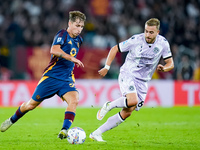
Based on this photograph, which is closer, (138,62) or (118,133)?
(138,62)

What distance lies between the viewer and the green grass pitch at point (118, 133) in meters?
6.54

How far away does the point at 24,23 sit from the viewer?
1686 centimetres

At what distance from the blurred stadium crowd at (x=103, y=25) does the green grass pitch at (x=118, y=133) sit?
4.78m

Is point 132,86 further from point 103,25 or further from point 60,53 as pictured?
point 103,25

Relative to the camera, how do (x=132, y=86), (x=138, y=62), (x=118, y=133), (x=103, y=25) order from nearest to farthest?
(x=132, y=86), (x=138, y=62), (x=118, y=133), (x=103, y=25)

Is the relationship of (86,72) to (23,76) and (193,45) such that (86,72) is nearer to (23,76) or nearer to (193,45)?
(23,76)

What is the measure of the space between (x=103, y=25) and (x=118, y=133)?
10.3 metres

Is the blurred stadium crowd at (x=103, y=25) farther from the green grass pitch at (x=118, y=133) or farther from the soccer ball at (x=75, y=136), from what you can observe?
the soccer ball at (x=75, y=136)

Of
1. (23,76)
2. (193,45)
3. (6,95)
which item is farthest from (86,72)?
(193,45)

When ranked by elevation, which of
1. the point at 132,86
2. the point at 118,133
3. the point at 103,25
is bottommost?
the point at 118,133

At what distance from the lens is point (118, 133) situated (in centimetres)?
827

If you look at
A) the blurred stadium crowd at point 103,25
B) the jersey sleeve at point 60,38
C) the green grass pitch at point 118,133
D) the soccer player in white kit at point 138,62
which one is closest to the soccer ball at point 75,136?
the green grass pitch at point 118,133

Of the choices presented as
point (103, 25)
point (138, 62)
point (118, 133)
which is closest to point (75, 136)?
point (138, 62)

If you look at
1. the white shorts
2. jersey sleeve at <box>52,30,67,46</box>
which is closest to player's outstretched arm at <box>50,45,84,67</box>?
jersey sleeve at <box>52,30,67,46</box>
